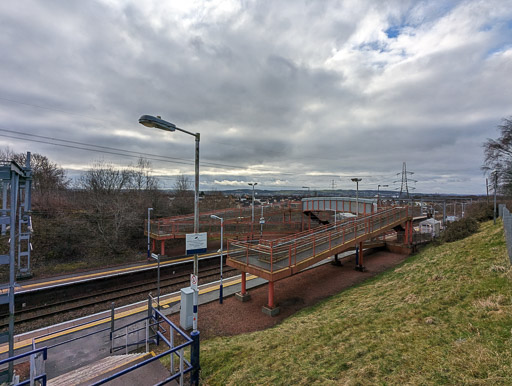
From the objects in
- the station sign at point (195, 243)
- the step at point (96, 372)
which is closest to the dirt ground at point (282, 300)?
the step at point (96, 372)

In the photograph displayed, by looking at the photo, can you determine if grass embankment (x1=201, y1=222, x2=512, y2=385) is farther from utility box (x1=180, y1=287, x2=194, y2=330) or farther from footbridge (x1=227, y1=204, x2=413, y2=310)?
utility box (x1=180, y1=287, x2=194, y2=330)

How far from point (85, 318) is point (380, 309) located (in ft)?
44.7

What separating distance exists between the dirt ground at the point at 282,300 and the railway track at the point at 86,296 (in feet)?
15.8

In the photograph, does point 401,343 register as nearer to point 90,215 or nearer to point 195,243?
point 195,243

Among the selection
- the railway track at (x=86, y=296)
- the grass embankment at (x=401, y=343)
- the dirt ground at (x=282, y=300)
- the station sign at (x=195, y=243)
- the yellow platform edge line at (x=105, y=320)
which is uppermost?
the station sign at (x=195, y=243)

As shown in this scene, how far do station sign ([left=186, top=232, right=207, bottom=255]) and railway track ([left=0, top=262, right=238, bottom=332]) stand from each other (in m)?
9.87

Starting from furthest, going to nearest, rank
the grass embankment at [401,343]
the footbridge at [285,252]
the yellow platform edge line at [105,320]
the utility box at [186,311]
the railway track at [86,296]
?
the railway track at [86,296] → the footbridge at [285,252] → the utility box at [186,311] → the yellow platform edge line at [105,320] → the grass embankment at [401,343]

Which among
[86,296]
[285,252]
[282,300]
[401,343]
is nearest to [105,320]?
[86,296]

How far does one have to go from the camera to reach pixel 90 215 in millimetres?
26500

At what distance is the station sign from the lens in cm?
727

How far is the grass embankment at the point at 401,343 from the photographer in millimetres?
4582

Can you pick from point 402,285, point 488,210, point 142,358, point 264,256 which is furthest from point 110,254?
point 488,210

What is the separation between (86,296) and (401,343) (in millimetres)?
16801

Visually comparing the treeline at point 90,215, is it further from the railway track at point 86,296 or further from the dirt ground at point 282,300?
the dirt ground at point 282,300
